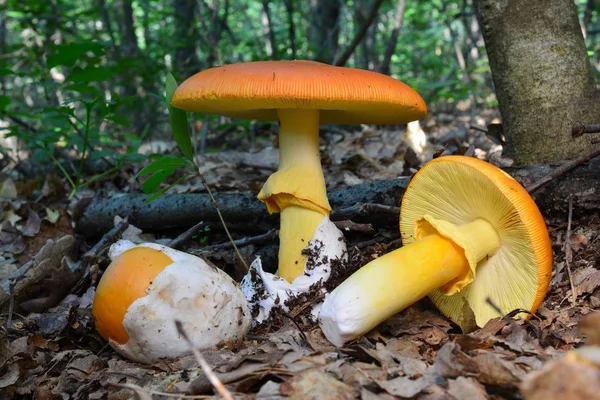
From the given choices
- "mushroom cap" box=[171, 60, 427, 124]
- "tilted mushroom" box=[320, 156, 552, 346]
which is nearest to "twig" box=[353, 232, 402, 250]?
"tilted mushroom" box=[320, 156, 552, 346]

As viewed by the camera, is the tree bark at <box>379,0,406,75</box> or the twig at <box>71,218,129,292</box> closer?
the twig at <box>71,218,129,292</box>

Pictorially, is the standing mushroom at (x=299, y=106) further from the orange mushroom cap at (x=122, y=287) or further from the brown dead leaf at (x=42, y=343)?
the brown dead leaf at (x=42, y=343)

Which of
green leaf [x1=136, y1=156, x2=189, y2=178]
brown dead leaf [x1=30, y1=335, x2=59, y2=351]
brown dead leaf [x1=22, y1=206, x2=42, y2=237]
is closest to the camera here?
brown dead leaf [x1=30, y1=335, x2=59, y2=351]

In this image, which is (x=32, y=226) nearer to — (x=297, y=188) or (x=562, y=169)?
(x=297, y=188)

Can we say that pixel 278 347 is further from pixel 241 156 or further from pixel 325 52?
pixel 325 52

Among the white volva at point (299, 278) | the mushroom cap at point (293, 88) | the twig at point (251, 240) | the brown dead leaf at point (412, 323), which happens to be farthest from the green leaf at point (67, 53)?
the brown dead leaf at point (412, 323)

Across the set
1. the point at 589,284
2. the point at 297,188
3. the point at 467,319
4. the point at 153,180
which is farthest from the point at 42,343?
the point at 589,284

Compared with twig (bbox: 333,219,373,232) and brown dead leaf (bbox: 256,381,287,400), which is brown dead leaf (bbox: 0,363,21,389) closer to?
brown dead leaf (bbox: 256,381,287,400)

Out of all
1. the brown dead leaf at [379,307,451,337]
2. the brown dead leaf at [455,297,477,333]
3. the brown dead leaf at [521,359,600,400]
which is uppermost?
the brown dead leaf at [521,359,600,400]
